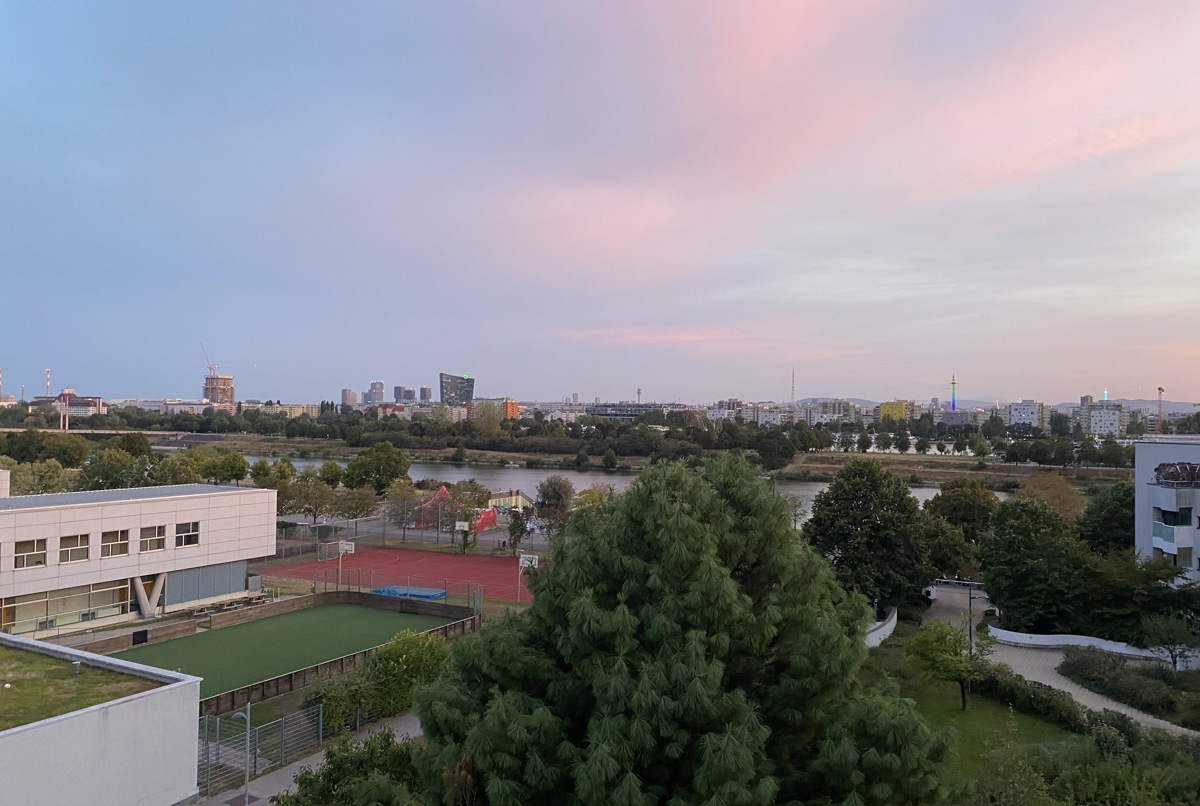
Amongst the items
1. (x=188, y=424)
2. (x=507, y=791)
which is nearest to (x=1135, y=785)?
(x=507, y=791)

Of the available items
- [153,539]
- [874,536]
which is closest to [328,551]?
[153,539]

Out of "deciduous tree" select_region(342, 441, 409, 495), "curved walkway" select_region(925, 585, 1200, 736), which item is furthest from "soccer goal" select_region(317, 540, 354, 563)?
"curved walkway" select_region(925, 585, 1200, 736)

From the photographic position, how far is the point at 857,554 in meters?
19.6

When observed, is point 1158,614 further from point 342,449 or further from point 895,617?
point 342,449

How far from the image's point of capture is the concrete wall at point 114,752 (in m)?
7.68

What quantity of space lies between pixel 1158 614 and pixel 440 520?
24471 millimetres

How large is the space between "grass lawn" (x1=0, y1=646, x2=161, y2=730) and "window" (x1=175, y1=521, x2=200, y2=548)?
1012 cm

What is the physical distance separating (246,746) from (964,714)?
11.6 m

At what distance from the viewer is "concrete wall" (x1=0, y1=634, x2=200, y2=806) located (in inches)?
303

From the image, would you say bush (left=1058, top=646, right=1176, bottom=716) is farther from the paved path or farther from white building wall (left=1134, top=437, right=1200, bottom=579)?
the paved path

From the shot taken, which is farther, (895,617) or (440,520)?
(440,520)

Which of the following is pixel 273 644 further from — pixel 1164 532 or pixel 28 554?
pixel 1164 532

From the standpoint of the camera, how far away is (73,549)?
1789 centimetres

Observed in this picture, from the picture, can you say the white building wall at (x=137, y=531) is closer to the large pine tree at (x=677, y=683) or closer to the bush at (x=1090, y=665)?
the large pine tree at (x=677, y=683)
